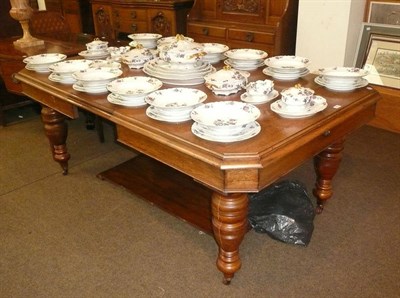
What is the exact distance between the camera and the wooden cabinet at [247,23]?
3100 millimetres

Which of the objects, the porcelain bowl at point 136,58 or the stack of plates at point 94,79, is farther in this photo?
the porcelain bowl at point 136,58

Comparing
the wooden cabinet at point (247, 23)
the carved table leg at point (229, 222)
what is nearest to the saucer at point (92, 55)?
the carved table leg at point (229, 222)

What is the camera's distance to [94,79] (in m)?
1.75

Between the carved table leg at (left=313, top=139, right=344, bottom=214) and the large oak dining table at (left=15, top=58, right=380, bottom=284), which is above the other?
the large oak dining table at (left=15, top=58, right=380, bottom=284)

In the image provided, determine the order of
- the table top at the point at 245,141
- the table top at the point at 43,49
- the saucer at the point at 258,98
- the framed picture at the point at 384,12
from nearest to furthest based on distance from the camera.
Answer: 1. the table top at the point at 245,141
2. the saucer at the point at 258,98
3. the table top at the point at 43,49
4. the framed picture at the point at 384,12

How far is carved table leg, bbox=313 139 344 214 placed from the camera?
6.15ft

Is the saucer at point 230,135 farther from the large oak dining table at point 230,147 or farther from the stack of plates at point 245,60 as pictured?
the stack of plates at point 245,60

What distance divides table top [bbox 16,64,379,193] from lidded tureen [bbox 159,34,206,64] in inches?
4.7

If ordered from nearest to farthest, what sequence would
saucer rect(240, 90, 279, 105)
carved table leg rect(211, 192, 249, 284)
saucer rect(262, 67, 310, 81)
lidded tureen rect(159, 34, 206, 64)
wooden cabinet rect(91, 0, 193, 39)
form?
carved table leg rect(211, 192, 249, 284) → saucer rect(240, 90, 279, 105) → lidded tureen rect(159, 34, 206, 64) → saucer rect(262, 67, 310, 81) → wooden cabinet rect(91, 0, 193, 39)

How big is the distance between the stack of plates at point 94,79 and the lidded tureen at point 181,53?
256mm

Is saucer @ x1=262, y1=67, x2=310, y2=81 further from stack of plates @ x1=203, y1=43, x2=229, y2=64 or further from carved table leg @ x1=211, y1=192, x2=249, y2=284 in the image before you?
carved table leg @ x1=211, y1=192, x2=249, y2=284

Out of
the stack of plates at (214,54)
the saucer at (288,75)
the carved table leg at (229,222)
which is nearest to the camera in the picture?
the carved table leg at (229,222)

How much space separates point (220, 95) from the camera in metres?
1.66

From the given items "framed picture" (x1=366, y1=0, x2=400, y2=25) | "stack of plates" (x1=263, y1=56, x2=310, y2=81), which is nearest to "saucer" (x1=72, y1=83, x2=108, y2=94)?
"stack of plates" (x1=263, y1=56, x2=310, y2=81)
